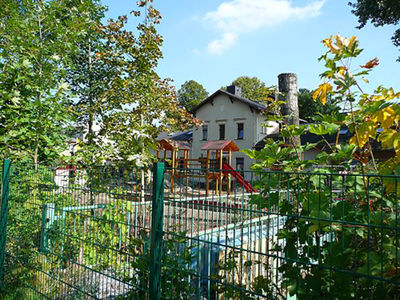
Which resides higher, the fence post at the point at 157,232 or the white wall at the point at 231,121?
the white wall at the point at 231,121

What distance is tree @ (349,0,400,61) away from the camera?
14739mm

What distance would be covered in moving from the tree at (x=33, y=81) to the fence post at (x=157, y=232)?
3.18m

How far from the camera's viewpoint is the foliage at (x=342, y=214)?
163 centimetres

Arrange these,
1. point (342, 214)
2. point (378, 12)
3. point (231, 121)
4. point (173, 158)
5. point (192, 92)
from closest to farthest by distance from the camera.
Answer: point (342, 214)
point (173, 158)
point (378, 12)
point (231, 121)
point (192, 92)

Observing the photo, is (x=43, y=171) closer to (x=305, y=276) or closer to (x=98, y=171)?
(x=98, y=171)

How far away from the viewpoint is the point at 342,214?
1711 millimetres

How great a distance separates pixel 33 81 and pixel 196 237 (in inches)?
153

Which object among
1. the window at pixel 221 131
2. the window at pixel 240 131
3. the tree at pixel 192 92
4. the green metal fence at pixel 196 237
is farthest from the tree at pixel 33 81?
the tree at pixel 192 92

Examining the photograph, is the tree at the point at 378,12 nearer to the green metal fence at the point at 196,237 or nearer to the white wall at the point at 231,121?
the white wall at the point at 231,121

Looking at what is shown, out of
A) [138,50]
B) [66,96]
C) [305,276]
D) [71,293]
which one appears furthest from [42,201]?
[138,50]

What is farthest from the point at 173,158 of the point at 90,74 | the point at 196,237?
the point at 196,237

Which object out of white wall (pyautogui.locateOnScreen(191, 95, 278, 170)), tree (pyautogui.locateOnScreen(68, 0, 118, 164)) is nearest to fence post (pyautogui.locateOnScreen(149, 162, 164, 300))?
tree (pyautogui.locateOnScreen(68, 0, 118, 164))

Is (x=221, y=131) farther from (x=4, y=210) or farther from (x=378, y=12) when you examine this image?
(x=4, y=210)

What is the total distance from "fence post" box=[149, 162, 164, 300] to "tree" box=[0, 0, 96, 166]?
10.4 ft
